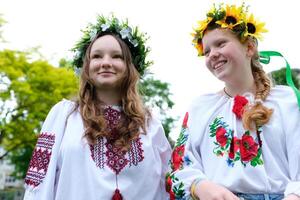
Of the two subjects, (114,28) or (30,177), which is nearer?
(30,177)

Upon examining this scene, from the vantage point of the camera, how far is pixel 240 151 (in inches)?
90.5

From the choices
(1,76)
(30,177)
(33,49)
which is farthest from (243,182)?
(33,49)

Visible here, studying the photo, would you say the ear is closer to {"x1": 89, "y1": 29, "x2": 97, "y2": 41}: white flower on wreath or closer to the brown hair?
the brown hair

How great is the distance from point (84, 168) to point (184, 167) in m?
0.75

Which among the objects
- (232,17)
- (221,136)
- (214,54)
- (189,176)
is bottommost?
(189,176)

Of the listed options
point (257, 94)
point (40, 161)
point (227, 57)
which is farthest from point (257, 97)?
point (40, 161)

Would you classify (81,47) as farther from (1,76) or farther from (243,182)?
(1,76)

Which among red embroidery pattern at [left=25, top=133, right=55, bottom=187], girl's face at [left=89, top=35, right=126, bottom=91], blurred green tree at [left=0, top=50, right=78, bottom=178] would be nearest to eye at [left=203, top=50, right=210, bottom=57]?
girl's face at [left=89, top=35, right=126, bottom=91]

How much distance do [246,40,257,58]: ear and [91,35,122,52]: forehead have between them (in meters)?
1.03

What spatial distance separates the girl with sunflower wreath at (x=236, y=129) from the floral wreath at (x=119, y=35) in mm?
748

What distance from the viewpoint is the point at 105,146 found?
287 centimetres

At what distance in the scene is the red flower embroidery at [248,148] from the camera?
2264 millimetres

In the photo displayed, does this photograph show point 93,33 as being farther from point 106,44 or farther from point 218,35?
point 218,35

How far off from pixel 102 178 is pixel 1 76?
11.5 m
